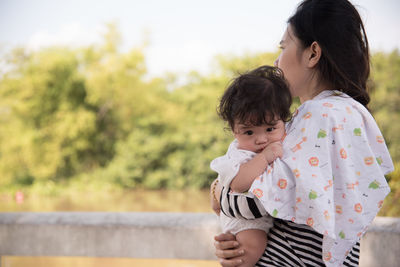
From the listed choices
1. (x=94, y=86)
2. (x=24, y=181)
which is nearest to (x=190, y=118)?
(x=94, y=86)

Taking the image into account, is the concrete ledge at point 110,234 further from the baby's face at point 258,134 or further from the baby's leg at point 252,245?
the baby's face at point 258,134

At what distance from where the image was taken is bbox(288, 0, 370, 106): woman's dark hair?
1121 mm

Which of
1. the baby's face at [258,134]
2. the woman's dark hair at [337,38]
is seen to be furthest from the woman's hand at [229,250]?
the woman's dark hair at [337,38]

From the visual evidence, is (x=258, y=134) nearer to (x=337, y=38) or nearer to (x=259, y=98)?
(x=259, y=98)

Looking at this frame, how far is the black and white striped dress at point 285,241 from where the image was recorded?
1047 millimetres

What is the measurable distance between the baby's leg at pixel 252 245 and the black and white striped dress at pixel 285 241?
0.03m

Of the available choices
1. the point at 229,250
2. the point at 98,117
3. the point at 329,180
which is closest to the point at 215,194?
the point at 229,250

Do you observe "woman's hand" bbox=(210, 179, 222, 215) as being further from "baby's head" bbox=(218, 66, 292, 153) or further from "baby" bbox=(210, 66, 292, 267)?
"baby's head" bbox=(218, 66, 292, 153)

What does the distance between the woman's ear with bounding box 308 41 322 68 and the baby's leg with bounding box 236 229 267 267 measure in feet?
1.77

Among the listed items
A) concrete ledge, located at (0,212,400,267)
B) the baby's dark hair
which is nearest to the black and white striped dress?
the baby's dark hair

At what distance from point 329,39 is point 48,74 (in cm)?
1387

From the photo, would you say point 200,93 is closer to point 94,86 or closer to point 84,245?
point 94,86

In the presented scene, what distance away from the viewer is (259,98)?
42.1 inches

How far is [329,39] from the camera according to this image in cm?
112
